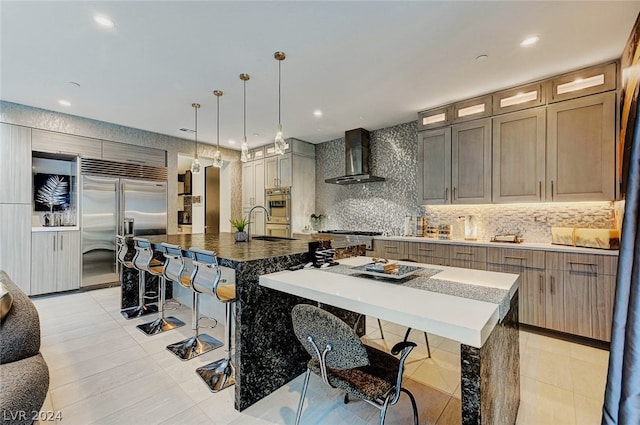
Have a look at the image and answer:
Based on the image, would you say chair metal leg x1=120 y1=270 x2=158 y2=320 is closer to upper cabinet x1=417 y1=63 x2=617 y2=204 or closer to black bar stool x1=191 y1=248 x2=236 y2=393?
black bar stool x1=191 y1=248 x2=236 y2=393

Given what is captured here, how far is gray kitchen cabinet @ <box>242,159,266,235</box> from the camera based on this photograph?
597 cm

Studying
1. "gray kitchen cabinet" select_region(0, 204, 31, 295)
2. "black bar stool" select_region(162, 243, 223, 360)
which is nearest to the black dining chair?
"black bar stool" select_region(162, 243, 223, 360)

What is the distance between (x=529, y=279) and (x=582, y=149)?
1.45 m

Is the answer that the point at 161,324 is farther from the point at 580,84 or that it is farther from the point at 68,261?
the point at 580,84

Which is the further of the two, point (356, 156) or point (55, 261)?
point (356, 156)

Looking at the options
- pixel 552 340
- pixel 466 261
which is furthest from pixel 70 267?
pixel 552 340

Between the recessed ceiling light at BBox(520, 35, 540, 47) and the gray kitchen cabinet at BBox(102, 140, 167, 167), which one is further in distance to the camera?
the gray kitchen cabinet at BBox(102, 140, 167, 167)

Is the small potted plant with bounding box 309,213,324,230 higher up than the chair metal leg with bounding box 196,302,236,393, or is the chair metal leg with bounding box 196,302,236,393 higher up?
the small potted plant with bounding box 309,213,324,230

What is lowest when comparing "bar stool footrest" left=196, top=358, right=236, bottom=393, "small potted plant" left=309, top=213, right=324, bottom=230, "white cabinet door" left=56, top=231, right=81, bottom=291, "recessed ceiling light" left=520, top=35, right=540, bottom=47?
"bar stool footrest" left=196, top=358, right=236, bottom=393

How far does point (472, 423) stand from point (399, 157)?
4010 mm

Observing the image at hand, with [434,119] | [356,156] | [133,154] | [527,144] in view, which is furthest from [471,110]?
[133,154]

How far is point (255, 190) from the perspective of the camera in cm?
610

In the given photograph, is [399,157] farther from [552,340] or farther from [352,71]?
[552,340]

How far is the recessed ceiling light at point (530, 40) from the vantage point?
2287 mm
